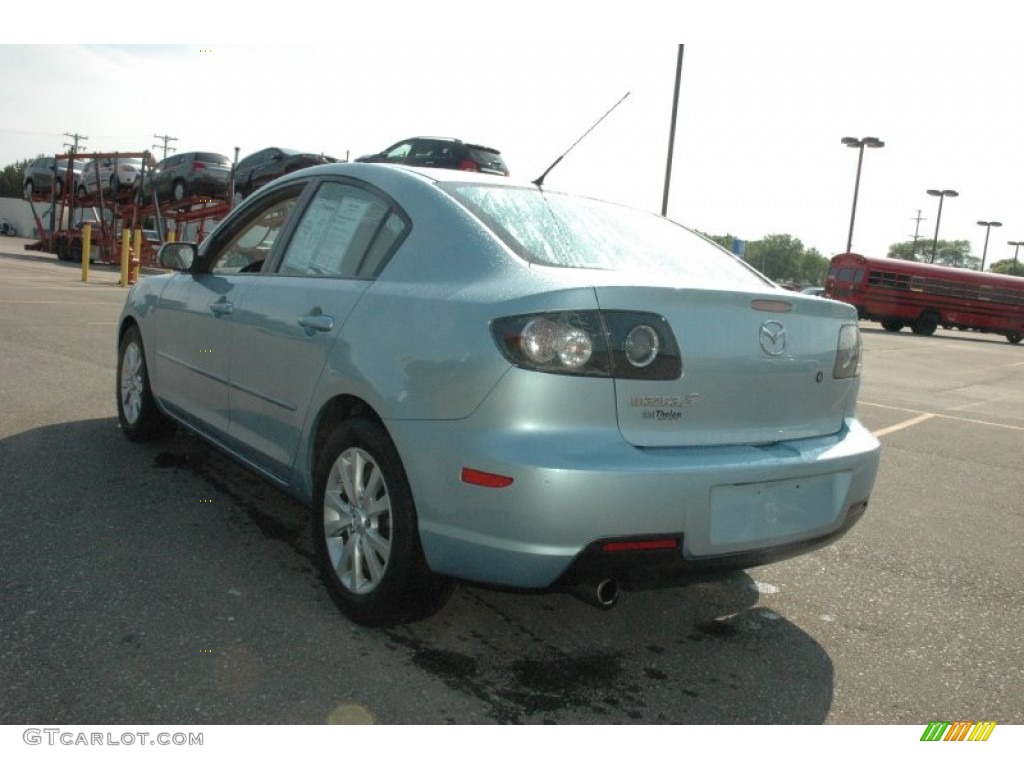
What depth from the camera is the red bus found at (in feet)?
109

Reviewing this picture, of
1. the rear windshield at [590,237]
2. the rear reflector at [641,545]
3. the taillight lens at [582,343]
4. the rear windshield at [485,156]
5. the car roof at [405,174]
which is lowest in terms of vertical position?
the rear reflector at [641,545]

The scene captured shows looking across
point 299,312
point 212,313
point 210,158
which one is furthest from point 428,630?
point 210,158

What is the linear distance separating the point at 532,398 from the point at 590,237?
996 millimetres

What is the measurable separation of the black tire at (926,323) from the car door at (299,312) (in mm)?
33537

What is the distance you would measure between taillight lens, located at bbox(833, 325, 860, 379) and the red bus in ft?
99.9

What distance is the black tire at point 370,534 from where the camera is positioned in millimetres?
2883

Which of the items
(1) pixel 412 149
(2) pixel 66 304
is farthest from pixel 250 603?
(1) pixel 412 149

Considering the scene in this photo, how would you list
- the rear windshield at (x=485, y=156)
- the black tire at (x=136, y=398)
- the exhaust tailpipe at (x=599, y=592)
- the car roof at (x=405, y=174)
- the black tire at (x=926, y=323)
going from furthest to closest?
the black tire at (x=926, y=323) < the rear windshield at (x=485, y=156) < the black tire at (x=136, y=398) < the car roof at (x=405, y=174) < the exhaust tailpipe at (x=599, y=592)

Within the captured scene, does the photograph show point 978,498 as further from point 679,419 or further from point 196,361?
point 196,361

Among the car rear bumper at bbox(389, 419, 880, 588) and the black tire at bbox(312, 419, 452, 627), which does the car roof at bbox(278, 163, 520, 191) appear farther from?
the car rear bumper at bbox(389, 419, 880, 588)

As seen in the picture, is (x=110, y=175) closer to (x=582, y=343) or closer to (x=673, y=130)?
(x=673, y=130)

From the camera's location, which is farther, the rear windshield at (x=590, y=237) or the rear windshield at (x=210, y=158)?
the rear windshield at (x=210, y=158)
